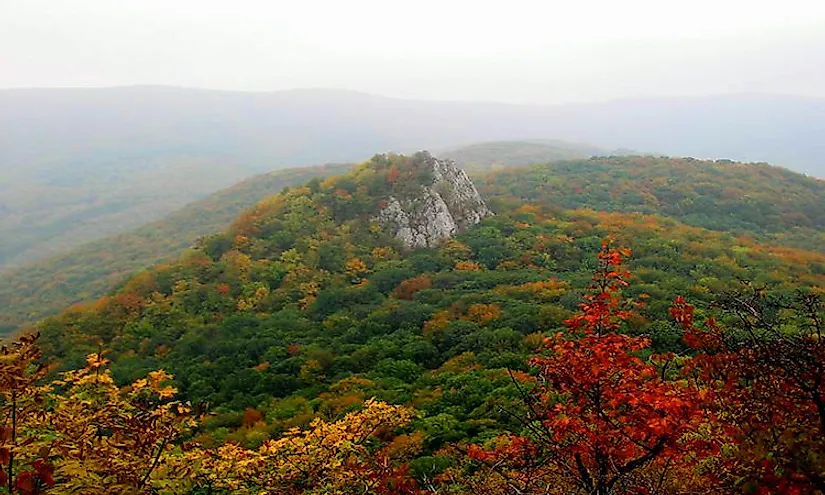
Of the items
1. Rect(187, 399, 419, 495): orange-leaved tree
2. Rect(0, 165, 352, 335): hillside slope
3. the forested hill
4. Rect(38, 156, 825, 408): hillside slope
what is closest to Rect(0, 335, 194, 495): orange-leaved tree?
Rect(187, 399, 419, 495): orange-leaved tree

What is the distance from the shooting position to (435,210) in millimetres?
44781

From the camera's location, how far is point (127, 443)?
8.02 meters

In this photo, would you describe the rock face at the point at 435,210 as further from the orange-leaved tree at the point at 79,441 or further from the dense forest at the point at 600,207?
the orange-leaved tree at the point at 79,441

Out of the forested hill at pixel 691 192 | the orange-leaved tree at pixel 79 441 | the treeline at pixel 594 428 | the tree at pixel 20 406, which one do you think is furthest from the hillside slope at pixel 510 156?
the tree at pixel 20 406

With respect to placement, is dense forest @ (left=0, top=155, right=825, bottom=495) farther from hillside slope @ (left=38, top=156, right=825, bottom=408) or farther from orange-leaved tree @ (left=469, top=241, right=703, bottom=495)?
hillside slope @ (left=38, top=156, right=825, bottom=408)

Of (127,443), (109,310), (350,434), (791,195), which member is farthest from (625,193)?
(127,443)

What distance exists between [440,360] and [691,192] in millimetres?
57289

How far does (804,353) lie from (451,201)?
4153 cm

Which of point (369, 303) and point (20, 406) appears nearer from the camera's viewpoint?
point (20, 406)

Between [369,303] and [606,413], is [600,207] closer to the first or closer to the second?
[369,303]

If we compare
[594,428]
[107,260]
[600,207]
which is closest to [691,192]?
[600,207]

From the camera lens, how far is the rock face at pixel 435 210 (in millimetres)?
43625

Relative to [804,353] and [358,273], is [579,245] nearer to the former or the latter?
[358,273]

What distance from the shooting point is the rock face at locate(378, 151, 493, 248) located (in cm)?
4362
